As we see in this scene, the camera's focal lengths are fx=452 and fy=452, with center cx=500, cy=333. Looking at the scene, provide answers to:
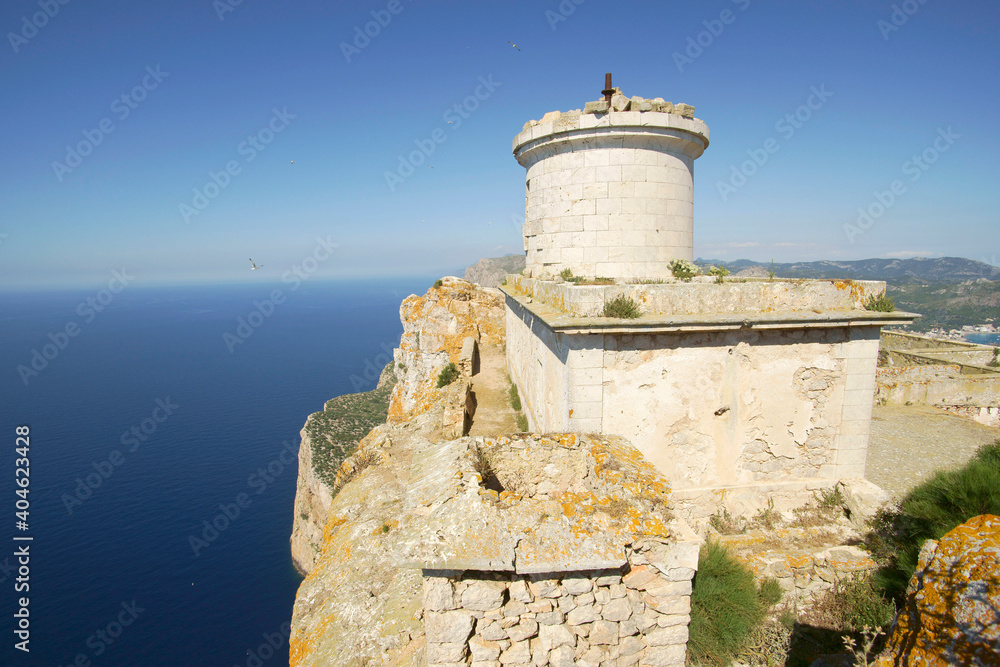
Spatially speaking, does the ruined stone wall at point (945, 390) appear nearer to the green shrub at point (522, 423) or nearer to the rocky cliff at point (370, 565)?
the green shrub at point (522, 423)

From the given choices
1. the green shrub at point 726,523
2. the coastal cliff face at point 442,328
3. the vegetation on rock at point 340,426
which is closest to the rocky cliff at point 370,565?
the coastal cliff face at point 442,328

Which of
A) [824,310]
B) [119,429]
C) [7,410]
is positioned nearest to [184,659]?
[824,310]

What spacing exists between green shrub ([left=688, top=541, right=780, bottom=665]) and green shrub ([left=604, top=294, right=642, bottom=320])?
134 inches

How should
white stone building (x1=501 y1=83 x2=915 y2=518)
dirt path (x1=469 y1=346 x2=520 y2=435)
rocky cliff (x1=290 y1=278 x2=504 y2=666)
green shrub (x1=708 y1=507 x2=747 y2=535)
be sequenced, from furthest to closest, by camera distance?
dirt path (x1=469 y1=346 x2=520 y2=435) < green shrub (x1=708 y1=507 x2=747 y2=535) < white stone building (x1=501 y1=83 x2=915 y2=518) < rocky cliff (x1=290 y1=278 x2=504 y2=666)

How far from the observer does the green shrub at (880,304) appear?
6828mm

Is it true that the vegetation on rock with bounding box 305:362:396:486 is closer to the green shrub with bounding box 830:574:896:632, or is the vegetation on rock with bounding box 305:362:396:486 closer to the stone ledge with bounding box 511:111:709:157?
the stone ledge with bounding box 511:111:709:157

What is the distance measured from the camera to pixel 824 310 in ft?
22.7

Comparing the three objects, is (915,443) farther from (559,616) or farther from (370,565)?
(370,565)

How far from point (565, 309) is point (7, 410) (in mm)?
105380

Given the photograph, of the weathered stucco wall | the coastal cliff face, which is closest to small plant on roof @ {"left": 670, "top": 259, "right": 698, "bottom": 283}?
the weathered stucco wall

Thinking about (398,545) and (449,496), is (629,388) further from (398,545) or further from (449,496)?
(398,545)

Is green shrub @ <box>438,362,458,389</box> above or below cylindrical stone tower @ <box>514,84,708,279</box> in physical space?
below

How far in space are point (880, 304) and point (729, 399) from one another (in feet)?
8.91

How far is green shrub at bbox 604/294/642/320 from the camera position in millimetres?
6414
